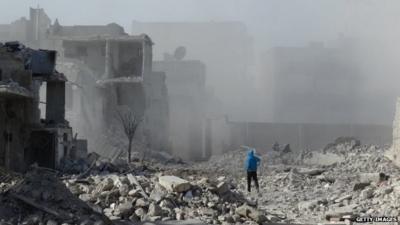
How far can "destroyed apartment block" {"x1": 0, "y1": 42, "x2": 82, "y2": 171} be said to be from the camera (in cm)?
2088

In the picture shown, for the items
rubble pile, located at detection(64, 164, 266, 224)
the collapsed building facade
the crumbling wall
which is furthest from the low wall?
rubble pile, located at detection(64, 164, 266, 224)

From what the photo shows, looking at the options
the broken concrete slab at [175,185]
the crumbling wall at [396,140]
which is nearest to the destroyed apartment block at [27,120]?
the broken concrete slab at [175,185]

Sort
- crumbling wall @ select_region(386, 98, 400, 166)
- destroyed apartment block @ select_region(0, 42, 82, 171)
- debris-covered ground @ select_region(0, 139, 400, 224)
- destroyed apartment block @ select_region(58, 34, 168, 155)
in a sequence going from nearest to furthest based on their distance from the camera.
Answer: debris-covered ground @ select_region(0, 139, 400, 224) → crumbling wall @ select_region(386, 98, 400, 166) → destroyed apartment block @ select_region(0, 42, 82, 171) → destroyed apartment block @ select_region(58, 34, 168, 155)

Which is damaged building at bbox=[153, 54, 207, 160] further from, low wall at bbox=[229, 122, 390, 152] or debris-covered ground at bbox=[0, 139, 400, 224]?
debris-covered ground at bbox=[0, 139, 400, 224]

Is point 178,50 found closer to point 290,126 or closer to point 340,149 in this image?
point 290,126

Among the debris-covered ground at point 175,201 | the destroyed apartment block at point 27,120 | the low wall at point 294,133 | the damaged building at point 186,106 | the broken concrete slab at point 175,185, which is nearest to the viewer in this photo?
the debris-covered ground at point 175,201

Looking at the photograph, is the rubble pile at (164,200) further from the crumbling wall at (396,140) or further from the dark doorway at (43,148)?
the crumbling wall at (396,140)

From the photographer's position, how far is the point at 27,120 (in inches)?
857

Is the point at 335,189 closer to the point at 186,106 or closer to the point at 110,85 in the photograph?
the point at 110,85

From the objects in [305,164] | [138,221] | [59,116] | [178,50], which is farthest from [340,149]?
[178,50]

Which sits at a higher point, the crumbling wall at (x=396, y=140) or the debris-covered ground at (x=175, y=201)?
the crumbling wall at (x=396, y=140)

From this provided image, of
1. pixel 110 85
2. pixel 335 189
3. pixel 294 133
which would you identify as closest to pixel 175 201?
pixel 335 189

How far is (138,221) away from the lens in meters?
11.5

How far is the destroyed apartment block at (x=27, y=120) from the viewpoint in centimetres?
2088
